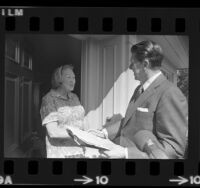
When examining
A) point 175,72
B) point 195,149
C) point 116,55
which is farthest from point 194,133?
point 116,55

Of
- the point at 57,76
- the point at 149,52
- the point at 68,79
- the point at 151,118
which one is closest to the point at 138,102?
the point at 151,118

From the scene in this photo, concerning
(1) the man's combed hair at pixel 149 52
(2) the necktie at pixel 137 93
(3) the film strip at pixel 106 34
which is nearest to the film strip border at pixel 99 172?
(3) the film strip at pixel 106 34

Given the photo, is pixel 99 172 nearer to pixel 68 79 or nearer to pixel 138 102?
pixel 138 102

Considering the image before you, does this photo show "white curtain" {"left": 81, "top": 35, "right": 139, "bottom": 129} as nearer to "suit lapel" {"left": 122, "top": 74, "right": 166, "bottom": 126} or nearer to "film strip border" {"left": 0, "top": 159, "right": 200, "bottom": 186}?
"suit lapel" {"left": 122, "top": 74, "right": 166, "bottom": 126}

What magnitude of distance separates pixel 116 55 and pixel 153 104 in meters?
0.55

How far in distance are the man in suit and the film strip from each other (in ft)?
0.25

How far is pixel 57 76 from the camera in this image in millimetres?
6324

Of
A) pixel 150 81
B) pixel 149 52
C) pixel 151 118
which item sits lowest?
pixel 151 118

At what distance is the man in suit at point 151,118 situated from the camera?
629cm

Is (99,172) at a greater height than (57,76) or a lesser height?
lesser

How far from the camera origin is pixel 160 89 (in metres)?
6.32

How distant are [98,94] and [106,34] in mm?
542

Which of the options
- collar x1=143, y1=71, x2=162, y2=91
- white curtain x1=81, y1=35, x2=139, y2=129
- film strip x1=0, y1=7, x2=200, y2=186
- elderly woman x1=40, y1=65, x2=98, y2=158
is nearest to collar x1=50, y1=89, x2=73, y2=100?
elderly woman x1=40, y1=65, x2=98, y2=158

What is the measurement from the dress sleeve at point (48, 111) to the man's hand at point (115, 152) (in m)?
0.55
